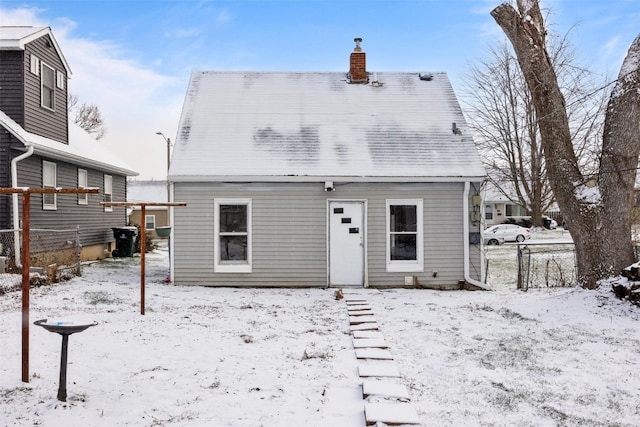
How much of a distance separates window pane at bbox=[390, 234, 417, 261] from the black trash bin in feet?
36.7

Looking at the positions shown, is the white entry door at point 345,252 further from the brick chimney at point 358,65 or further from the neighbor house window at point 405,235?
the brick chimney at point 358,65

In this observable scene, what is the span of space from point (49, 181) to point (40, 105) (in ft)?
7.10

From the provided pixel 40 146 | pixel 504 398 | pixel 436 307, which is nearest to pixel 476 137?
pixel 436 307

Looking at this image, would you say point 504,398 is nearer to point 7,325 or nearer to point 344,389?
point 344,389

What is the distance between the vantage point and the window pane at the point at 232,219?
10.2 meters

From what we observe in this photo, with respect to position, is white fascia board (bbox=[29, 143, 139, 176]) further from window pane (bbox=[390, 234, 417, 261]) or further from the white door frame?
window pane (bbox=[390, 234, 417, 261])

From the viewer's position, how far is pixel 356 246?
33.3 feet

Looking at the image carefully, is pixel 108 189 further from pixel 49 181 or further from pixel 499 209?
pixel 499 209

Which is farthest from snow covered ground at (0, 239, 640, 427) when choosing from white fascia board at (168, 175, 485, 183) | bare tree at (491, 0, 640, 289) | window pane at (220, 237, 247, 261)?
white fascia board at (168, 175, 485, 183)

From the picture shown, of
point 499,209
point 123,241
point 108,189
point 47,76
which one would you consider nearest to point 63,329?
point 47,76

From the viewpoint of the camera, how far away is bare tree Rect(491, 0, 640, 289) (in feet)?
25.9

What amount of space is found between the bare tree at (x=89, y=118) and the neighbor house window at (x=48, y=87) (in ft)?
78.9

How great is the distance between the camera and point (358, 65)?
41.2 ft

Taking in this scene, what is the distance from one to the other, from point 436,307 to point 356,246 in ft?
8.64
